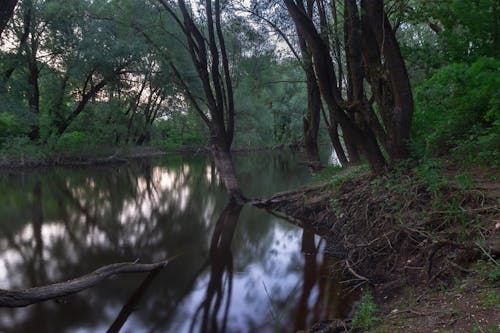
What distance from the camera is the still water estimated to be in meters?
4.66

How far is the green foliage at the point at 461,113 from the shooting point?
6277mm

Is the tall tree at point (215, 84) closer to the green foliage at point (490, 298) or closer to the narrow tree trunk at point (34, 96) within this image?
the green foliage at point (490, 298)

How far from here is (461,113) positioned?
7406mm

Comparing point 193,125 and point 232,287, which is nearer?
point 232,287

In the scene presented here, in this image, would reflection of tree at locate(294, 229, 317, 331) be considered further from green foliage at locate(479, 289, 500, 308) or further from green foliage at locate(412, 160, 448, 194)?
green foliage at locate(412, 160, 448, 194)

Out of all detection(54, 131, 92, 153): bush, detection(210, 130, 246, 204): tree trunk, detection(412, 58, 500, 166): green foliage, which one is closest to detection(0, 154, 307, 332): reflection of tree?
detection(210, 130, 246, 204): tree trunk

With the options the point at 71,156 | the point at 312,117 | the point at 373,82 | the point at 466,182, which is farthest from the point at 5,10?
the point at 71,156

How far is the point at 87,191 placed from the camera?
16094 mm

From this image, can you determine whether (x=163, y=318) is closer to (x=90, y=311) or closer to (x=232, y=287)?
(x=90, y=311)

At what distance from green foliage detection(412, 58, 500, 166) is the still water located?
3442 millimetres

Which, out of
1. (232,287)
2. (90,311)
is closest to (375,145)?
(232,287)

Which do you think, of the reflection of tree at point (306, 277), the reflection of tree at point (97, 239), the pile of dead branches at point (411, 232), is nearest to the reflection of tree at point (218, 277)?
the reflection of tree at point (97, 239)

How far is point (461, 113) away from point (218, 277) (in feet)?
19.4

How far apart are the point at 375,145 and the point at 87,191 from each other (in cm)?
1308
